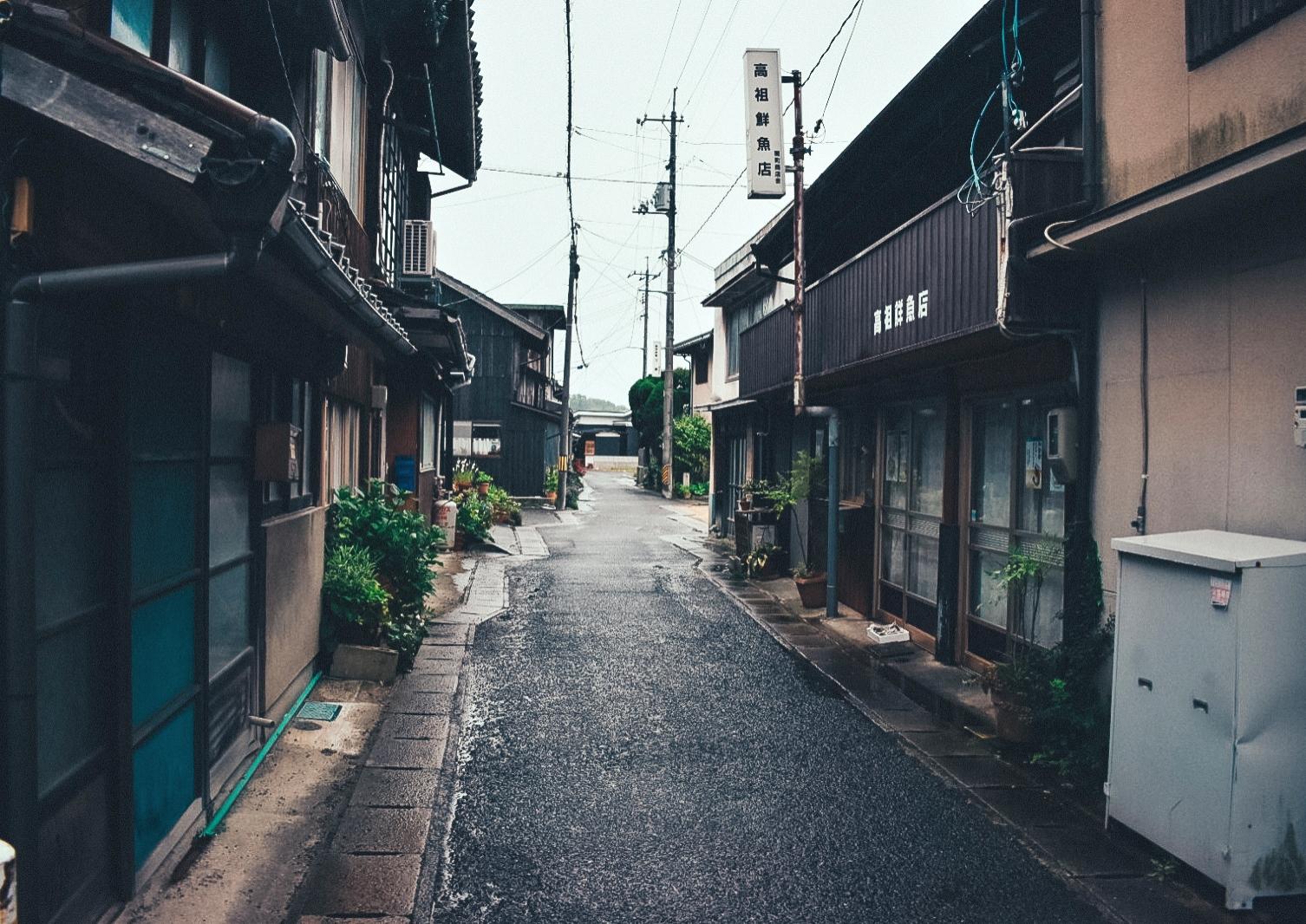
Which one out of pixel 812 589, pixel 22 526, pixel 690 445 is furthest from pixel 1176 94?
pixel 690 445

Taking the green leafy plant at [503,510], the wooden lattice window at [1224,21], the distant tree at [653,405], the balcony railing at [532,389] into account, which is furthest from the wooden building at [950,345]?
the distant tree at [653,405]

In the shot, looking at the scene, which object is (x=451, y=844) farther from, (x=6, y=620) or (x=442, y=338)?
(x=442, y=338)

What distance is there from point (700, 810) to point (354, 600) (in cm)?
465

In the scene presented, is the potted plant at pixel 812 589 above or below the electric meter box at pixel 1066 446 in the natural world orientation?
below

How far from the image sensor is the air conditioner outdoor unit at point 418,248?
52.4 ft

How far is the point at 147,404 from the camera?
4.88 m

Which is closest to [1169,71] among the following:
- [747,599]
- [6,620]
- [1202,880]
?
[1202,880]

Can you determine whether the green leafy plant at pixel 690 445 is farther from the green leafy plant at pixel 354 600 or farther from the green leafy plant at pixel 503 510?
the green leafy plant at pixel 354 600

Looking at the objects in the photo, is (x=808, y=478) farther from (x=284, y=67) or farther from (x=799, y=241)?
(x=284, y=67)

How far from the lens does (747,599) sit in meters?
15.4

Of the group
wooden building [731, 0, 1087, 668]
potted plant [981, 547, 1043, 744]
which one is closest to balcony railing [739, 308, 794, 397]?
wooden building [731, 0, 1087, 668]

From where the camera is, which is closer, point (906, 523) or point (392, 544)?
point (392, 544)

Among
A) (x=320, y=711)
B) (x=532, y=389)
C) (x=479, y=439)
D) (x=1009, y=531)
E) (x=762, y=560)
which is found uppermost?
(x=532, y=389)

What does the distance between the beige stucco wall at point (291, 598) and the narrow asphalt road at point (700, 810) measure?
5.44 feet
